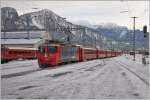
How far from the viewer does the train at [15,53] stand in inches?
2360

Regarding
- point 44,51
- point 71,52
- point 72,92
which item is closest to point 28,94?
point 72,92

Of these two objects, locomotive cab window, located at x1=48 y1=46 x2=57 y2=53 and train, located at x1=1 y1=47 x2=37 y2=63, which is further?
train, located at x1=1 y1=47 x2=37 y2=63

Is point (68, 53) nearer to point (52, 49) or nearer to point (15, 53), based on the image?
point (52, 49)

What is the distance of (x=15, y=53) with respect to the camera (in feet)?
214

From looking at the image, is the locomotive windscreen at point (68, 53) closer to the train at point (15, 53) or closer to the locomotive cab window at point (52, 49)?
the locomotive cab window at point (52, 49)

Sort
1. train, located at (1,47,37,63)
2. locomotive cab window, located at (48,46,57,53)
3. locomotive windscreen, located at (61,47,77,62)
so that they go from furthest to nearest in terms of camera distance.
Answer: train, located at (1,47,37,63) < locomotive windscreen, located at (61,47,77,62) < locomotive cab window, located at (48,46,57,53)

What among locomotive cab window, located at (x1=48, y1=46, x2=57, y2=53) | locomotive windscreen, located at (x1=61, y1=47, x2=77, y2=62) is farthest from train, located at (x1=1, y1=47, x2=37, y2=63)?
locomotive cab window, located at (x1=48, y1=46, x2=57, y2=53)

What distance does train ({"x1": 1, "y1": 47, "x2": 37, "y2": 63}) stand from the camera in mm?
59938

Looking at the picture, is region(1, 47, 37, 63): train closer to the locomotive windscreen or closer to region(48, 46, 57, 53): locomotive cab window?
the locomotive windscreen

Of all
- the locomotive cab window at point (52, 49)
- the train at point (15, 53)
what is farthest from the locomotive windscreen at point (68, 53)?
the train at point (15, 53)

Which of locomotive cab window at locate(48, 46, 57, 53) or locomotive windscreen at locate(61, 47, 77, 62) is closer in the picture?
locomotive cab window at locate(48, 46, 57, 53)

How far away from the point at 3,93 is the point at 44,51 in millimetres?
25441

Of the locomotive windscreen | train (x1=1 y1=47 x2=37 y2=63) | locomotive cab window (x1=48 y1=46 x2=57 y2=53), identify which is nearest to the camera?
locomotive cab window (x1=48 y1=46 x2=57 y2=53)

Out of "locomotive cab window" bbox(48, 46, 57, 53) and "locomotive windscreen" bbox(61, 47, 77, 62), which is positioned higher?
"locomotive cab window" bbox(48, 46, 57, 53)
